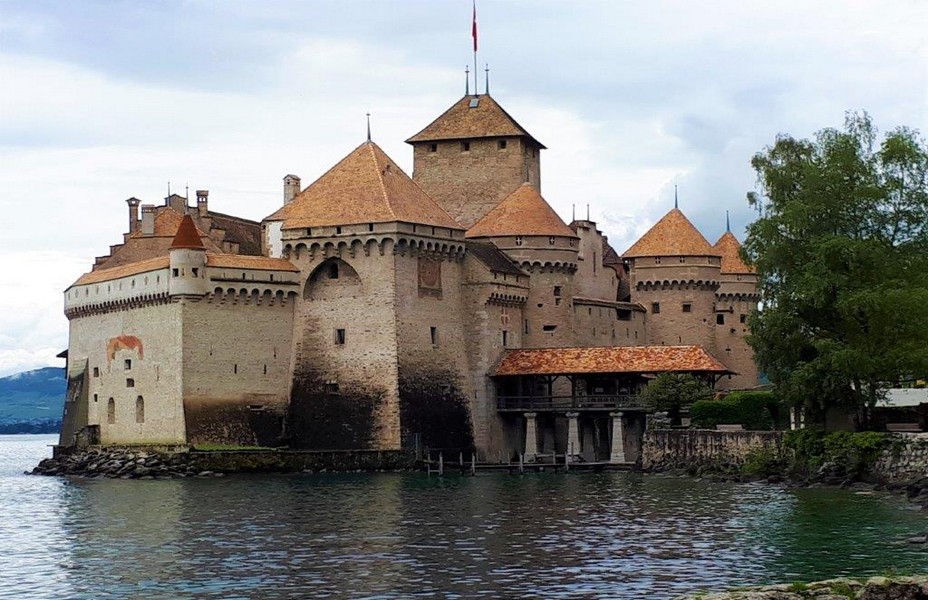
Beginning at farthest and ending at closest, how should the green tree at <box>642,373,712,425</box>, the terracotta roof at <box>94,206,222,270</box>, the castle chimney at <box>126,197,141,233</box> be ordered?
the castle chimney at <box>126,197,141,233</box>, the terracotta roof at <box>94,206,222,270</box>, the green tree at <box>642,373,712,425</box>

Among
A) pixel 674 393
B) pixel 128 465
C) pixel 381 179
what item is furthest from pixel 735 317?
pixel 128 465

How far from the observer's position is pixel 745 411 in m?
66.8

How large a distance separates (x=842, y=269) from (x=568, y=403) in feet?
70.7

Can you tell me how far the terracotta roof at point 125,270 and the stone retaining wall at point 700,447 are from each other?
21.7 m

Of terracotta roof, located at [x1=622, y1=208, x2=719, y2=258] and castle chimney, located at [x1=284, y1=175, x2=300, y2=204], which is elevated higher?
castle chimney, located at [x1=284, y1=175, x2=300, y2=204]

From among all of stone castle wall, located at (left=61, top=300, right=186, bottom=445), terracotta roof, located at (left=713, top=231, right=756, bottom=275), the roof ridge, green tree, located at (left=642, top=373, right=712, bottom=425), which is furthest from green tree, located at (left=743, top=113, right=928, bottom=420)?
terracotta roof, located at (left=713, top=231, right=756, bottom=275)

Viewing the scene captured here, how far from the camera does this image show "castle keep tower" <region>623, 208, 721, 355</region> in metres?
90.1

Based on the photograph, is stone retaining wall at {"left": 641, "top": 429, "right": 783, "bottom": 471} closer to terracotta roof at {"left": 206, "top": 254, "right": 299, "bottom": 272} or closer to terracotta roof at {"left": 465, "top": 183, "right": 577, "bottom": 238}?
terracotta roof at {"left": 465, "top": 183, "right": 577, "bottom": 238}

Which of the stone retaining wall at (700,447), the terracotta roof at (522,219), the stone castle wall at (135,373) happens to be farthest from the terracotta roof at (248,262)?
the stone retaining wall at (700,447)

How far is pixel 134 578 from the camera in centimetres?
3725

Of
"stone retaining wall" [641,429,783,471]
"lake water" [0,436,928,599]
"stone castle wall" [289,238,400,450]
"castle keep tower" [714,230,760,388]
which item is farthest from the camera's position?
"castle keep tower" [714,230,760,388]

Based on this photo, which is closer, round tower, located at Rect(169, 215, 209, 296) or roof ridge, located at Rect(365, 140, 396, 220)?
round tower, located at Rect(169, 215, 209, 296)

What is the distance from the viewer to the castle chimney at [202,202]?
8293 cm

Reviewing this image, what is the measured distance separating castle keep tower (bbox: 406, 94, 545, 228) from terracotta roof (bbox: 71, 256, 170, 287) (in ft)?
58.9
